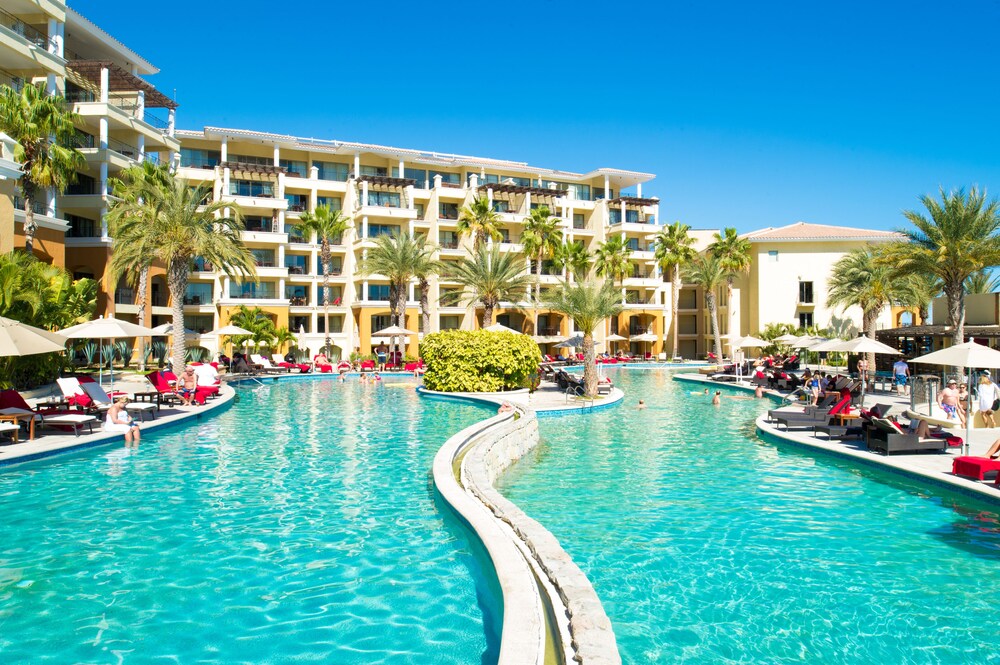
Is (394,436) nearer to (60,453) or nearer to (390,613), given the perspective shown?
(60,453)

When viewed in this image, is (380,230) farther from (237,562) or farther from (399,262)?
(237,562)

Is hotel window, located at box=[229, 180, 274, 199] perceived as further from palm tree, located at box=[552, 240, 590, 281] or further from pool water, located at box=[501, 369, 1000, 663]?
pool water, located at box=[501, 369, 1000, 663]

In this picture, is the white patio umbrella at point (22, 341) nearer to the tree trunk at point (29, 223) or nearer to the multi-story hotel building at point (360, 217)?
the tree trunk at point (29, 223)

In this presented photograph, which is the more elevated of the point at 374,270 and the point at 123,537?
the point at 374,270

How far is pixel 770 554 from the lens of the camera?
8.40 meters

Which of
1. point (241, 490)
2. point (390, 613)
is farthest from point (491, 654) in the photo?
point (241, 490)

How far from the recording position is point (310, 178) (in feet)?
172

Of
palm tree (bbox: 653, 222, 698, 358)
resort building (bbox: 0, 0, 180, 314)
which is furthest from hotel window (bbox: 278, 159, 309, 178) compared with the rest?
palm tree (bbox: 653, 222, 698, 358)

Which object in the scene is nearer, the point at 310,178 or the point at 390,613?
the point at 390,613

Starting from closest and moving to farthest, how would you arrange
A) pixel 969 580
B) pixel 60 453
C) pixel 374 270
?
pixel 969 580, pixel 60 453, pixel 374 270

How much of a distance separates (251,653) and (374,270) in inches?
1610

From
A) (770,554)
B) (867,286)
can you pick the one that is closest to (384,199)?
(867,286)

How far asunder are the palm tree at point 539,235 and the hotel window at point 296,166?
709 inches

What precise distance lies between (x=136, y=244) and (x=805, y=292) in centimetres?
4984
